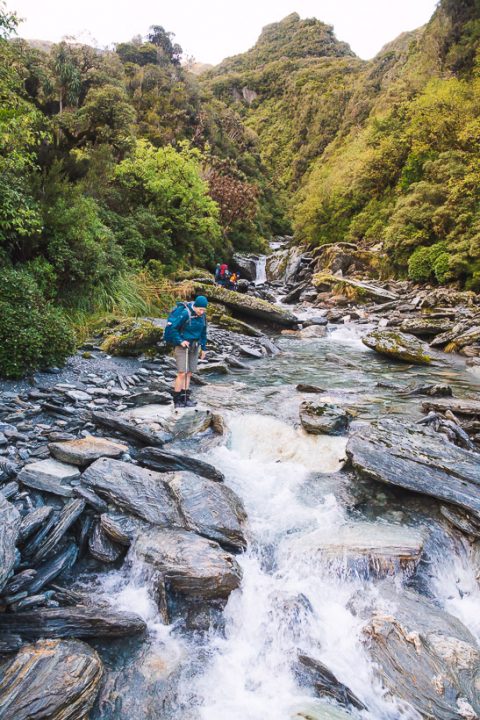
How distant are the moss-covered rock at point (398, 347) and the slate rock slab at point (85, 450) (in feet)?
35.6

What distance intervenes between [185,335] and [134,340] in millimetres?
3381

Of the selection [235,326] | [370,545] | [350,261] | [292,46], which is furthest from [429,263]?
[292,46]

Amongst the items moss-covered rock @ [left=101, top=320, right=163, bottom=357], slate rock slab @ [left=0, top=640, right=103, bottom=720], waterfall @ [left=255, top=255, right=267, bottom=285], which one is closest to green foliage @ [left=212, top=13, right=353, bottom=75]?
waterfall @ [left=255, top=255, right=267, bottom=285]

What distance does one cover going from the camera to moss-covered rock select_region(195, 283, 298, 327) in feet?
60.9

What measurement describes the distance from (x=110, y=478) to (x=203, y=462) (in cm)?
156

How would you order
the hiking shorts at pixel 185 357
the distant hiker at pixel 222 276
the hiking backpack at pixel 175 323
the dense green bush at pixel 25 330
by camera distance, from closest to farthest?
1. the dense green bush at pixel 25 330
2. the hiking backpack at pixel 175 323
3. the hiking shorts at pixel 185 357
4. the distant hiker at pixel 222 276

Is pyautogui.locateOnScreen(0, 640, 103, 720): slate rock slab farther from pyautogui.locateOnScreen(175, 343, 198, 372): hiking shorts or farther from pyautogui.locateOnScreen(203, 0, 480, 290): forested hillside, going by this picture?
pyautogui.locateOnScreen(203, 0, 480, 290): forested hillside

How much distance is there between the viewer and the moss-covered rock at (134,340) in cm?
1119

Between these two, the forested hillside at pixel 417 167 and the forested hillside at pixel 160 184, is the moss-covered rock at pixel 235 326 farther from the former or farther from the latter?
the forested hillside at pixel 417 167

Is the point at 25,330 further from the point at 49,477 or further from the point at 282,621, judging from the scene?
the point at 282,621

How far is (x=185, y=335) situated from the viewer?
8.57 meters

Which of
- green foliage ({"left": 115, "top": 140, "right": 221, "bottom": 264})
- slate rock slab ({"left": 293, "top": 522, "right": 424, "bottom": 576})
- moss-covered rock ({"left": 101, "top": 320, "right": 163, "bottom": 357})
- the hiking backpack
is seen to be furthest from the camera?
green foliage ({"left": 115, "top": 140, "right": 221, "bottom": 264})

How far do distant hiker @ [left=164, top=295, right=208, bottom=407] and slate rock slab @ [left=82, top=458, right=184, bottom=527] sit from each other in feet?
10.6

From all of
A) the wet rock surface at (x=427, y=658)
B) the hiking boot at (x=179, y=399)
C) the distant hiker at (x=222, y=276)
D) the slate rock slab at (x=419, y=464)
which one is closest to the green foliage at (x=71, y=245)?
the hiking boot at (x=179, y=399)
